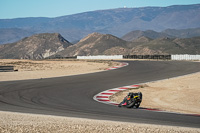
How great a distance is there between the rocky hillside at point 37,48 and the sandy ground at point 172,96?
498 ft

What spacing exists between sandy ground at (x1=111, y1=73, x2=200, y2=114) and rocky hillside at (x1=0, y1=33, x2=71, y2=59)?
498 feet

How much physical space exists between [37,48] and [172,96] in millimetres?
169954

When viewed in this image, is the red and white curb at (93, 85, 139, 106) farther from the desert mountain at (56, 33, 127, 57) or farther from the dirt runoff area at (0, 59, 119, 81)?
the desert mountain at (56, 33, 127, 57)

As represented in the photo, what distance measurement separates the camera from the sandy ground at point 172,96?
15.6 m

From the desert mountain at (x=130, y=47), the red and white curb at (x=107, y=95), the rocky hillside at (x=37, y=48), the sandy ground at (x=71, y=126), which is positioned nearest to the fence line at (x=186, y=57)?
the red and white curb at (x=107, y=95)

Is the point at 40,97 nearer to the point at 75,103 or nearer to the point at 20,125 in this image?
the point at 75,103

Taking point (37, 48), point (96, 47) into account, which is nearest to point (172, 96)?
point (96, 47)

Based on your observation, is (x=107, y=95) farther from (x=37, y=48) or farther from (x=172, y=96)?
(x=37, y=48)

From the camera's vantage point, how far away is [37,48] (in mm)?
185000

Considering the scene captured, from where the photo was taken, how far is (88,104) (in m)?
15.0

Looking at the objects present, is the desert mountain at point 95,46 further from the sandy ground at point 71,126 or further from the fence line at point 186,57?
the sandy ground at point 71,126

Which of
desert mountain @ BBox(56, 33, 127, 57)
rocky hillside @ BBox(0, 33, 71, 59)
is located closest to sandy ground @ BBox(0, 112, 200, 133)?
desert mountain @ BBox(56, 33, 127, 57)

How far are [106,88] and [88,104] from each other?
7018 millimetres

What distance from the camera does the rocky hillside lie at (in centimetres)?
17838
